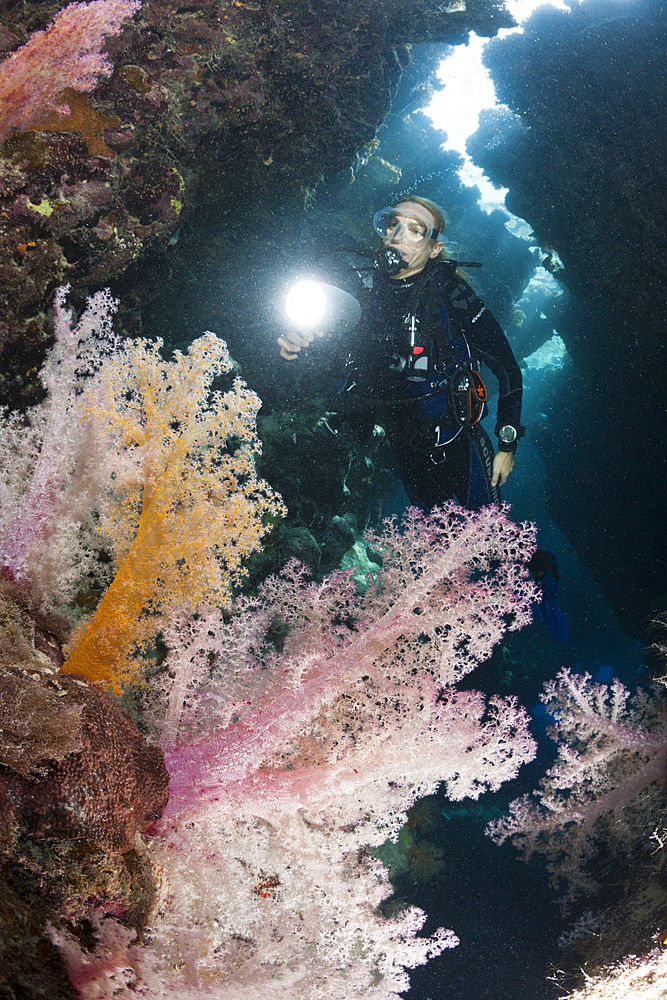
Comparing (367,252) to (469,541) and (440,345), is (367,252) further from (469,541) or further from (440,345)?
(469,541)

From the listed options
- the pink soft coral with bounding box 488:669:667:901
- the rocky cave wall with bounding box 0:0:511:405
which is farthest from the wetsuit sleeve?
the pink soft coral with bounding box 488:669:667:901

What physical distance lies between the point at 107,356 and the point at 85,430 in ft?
1.21

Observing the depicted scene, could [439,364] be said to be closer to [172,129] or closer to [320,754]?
[172,129]

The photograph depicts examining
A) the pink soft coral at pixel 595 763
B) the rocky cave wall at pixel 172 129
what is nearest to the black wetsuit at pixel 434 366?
the rocky cave wall at pixel 172 129

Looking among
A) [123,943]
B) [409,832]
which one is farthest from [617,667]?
[123,943]

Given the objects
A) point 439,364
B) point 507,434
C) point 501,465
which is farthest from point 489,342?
point 501,465

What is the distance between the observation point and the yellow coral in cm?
148

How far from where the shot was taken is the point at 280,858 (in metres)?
1.55

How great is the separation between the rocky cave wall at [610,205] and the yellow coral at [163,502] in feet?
13.1

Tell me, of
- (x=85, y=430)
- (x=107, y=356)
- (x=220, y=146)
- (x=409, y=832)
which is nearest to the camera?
(x=85, y=430)

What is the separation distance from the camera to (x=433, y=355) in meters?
3.12

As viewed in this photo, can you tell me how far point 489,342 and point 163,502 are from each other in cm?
263

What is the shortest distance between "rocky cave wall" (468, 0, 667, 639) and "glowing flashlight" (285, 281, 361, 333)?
2.54 meters

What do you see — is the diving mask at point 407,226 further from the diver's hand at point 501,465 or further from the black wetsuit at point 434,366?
the diver's hand at point 501,465
